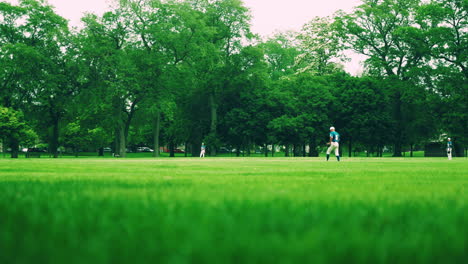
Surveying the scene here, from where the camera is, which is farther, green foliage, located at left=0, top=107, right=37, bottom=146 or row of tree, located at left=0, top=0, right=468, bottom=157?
row of tree, located at left=0, top=0, right=468, bottom=157

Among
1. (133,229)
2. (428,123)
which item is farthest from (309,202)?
(428,123)

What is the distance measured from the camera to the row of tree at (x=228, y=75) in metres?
52.4

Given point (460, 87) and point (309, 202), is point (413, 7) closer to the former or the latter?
point (460, 87)

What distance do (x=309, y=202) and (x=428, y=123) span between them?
63.3m

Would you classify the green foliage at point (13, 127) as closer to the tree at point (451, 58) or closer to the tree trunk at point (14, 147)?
the tree trunk at point (14, 147)

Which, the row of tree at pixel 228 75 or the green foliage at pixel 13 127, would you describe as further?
the row of tree at pixel 228 75

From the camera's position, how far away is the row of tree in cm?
5244

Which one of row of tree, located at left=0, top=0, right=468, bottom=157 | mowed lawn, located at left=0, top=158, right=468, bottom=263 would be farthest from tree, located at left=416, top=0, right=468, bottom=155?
mowed lawn, located at left=0, top=158, right=468, bottom=263

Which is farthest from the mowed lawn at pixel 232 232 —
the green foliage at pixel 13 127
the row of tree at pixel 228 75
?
the green foliage at pixel 13 127

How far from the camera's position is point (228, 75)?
63750 millimetres

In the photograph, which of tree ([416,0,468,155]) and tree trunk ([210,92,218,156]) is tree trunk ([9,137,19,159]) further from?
tree ([416,0,468,155])

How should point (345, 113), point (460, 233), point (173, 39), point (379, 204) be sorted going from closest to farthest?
1. point (460, 233)
2. point (379, 204)
3. point (173, 39)
4. point (345, 113)

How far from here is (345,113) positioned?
197 feet

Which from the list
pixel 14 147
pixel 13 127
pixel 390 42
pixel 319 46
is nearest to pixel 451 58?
pixel 390 42
